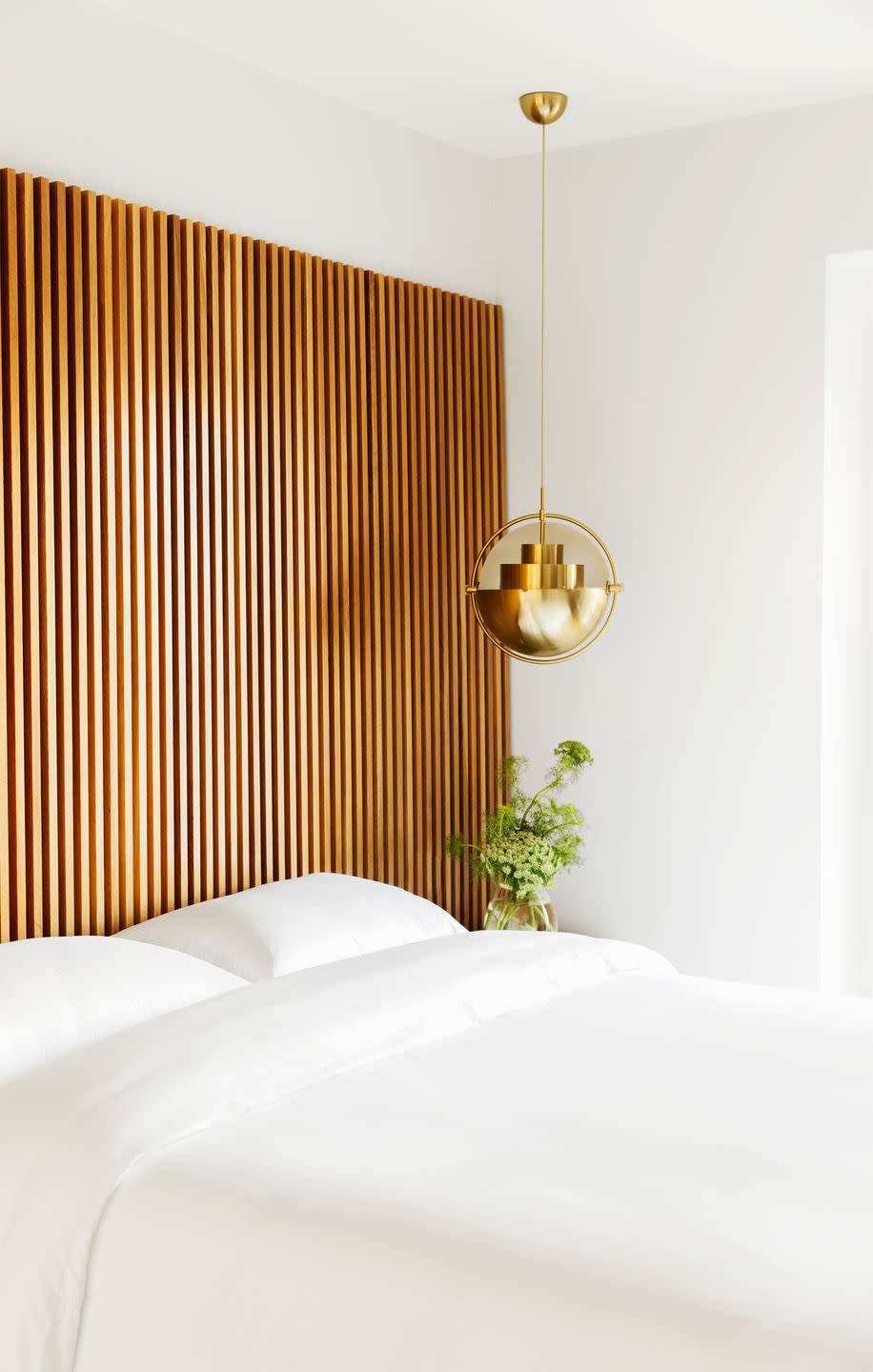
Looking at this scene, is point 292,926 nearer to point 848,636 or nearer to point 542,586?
point 542,586

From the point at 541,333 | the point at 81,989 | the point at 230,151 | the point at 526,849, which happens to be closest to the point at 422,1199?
the point at 81,989

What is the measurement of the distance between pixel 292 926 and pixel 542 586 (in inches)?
40.1

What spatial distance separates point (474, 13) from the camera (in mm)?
3143

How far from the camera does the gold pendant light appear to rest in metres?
3.50

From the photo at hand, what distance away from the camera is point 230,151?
3.38 meters

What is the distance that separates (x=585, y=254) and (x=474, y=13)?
1.01 meters

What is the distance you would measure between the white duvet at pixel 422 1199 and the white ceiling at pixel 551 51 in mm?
2025

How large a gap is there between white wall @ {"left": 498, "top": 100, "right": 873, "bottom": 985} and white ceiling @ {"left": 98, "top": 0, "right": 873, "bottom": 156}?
0.21m

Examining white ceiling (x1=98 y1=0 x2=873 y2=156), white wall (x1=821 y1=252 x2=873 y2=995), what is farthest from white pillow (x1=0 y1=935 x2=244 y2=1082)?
white ceiling (x1=98 y1=0 x2=873 y2=156)

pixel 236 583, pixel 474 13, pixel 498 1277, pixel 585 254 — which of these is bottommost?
pixel 498 1277

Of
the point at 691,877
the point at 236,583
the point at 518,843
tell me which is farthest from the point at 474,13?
the point at 691,877

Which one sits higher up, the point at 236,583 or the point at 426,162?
the point at 426,162

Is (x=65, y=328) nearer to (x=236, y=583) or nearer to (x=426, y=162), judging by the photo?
(x=236, y=583)

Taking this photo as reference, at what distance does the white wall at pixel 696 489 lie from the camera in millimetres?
3746
